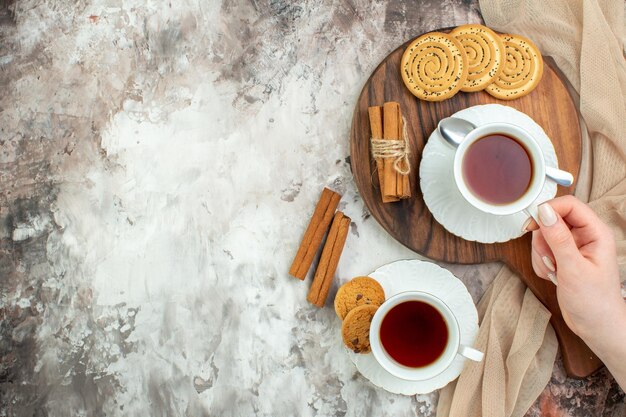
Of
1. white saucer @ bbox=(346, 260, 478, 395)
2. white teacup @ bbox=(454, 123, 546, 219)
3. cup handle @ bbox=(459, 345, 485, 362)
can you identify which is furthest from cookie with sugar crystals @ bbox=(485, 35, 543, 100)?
cup handle @ bbox=(459, 345, 485, 362)

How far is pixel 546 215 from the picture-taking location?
92 cm

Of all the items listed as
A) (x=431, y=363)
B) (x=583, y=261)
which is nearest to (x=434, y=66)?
(x=583, y=261)

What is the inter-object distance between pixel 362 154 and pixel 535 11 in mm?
421

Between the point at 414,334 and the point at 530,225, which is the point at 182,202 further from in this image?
the point at 530,225

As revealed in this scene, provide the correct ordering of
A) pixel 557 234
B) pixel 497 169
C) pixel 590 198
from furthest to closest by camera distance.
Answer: pixel 590 198 < pixel 497 169 < pixel 557 234

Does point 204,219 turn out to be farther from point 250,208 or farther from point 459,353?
point 459,353

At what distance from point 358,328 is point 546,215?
38 cm

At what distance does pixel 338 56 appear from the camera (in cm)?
121

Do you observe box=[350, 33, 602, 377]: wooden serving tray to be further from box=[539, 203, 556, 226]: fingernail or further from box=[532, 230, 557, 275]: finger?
box=[539, 203, 556, 226]: fingernail

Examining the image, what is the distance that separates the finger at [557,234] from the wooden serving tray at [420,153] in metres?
0.15

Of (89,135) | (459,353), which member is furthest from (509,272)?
(89,135)

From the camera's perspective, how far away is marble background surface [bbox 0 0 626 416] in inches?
46.7

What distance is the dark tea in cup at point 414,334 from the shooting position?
3.46 feet

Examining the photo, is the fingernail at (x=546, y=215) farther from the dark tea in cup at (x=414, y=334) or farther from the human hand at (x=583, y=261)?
the dark tea in cup at (x=414, y=334)
